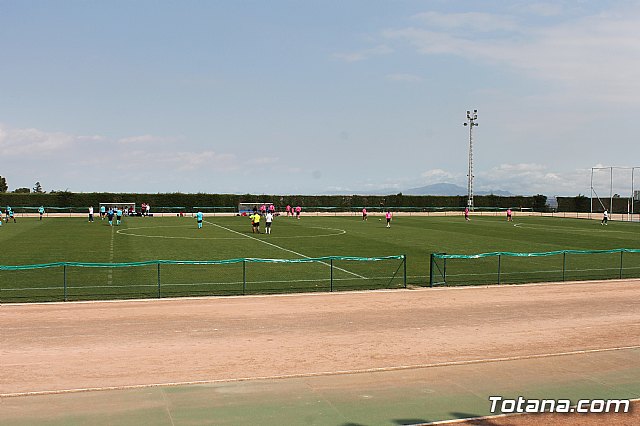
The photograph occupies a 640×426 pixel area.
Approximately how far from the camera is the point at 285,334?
1448 cm

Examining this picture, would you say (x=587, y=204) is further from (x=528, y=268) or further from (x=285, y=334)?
(x=285, y=334)

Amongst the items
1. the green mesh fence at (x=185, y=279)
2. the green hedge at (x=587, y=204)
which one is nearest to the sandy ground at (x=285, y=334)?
the green mesh fence at (x=185, y=279)

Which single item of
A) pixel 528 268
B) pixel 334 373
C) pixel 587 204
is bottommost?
pixel 334 373

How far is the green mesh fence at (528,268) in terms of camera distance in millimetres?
23344

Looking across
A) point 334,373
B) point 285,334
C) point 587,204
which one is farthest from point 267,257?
point 587,204

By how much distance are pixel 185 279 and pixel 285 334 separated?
933cm

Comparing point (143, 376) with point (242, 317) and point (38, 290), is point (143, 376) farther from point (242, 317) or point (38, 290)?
point (38, 290)

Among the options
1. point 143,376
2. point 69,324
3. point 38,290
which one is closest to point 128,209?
point 38,290

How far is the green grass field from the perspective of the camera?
2123 cm

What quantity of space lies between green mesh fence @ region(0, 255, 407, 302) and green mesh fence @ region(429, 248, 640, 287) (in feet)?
6.25

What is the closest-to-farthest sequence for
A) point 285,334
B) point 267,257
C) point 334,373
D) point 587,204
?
point 334,373 < point 285,334 < point 267,257 < point 587,204

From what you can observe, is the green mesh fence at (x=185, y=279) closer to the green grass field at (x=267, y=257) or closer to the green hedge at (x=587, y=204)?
the green grass field at (x=267, y=257)

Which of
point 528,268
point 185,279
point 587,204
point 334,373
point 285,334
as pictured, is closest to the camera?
point 334,373

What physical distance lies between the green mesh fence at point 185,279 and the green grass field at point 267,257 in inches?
1.5
